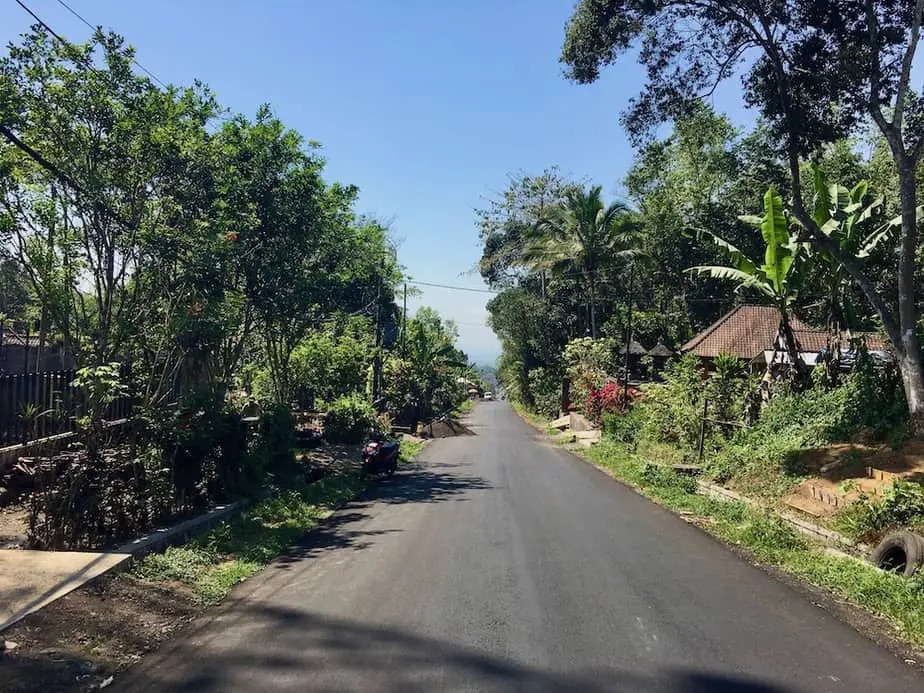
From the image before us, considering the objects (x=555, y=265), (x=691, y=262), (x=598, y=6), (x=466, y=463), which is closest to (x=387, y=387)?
(x=555, y=265)

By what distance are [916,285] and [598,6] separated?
11616mm

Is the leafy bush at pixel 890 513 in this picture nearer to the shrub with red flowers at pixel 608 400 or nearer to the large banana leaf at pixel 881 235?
the large banana leaf at pixel 881 235

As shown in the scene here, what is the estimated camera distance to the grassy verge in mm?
6570

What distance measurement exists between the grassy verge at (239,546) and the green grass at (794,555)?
19.9 ft

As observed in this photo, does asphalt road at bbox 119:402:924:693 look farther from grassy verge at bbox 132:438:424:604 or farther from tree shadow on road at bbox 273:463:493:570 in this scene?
grassy verge at bbox 132:438:424:604

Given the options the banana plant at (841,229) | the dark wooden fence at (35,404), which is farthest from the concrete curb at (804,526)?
the dark wooden fence at (35,404)

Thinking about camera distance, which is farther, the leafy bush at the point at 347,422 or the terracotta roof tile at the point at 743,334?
the terracotta roof tile at the point at 743,334

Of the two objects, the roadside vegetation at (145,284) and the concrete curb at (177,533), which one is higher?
the roadside vegetation at (145,284)

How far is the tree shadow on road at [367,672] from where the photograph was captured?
13.5 ft

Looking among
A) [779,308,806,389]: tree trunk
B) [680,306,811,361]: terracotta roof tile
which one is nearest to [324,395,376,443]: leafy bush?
[779,308,806,389]: tree trunk

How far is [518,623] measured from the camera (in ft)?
17.4

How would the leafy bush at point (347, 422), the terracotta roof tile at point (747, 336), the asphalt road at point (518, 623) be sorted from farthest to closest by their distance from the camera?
the terracotta roof tile at point (747, 336)
the leafy bush at point (347, 422)
the asphalt road at point (518, 623)

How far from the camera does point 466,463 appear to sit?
18859mm

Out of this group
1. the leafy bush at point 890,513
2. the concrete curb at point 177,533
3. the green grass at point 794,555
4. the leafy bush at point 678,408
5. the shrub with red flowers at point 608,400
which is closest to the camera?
the green grass at point 794,555
